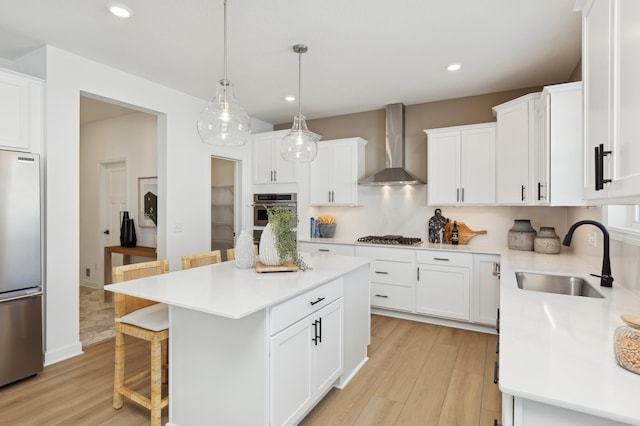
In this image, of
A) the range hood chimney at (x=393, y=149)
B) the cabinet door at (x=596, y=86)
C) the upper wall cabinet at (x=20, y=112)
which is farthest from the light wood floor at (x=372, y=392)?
the range hood chimney at (x=393, y=149)

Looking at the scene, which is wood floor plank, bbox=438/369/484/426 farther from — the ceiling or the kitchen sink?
the ceiling

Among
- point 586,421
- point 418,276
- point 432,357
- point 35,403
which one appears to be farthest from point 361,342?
point 35,403

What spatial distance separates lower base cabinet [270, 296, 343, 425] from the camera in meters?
1.72

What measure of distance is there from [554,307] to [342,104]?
354 centimetres

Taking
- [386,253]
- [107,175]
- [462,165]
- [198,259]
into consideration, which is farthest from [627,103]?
[107,175]

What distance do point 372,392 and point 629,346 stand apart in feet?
5.85

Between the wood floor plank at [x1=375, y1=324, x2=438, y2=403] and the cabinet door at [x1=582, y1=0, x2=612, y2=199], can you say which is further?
the wood floor plank at [x1=375, y1=324, x2=438, y2=403]

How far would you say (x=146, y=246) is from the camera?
504 centimetres

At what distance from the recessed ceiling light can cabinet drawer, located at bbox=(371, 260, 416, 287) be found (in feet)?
11.0

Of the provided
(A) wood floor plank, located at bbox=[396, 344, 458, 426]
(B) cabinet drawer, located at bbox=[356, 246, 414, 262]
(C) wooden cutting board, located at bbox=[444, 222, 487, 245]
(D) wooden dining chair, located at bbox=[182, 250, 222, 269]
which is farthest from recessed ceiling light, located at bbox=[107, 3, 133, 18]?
(C) wooden cutting board, located at bbox=[444, 222, 487, 245]

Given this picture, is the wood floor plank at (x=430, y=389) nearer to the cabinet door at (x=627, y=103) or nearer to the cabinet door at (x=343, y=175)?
the cabinet door at (x=627, y=103)

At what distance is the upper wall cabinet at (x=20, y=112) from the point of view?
8.58ft

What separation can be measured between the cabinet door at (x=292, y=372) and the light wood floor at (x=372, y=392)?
0.31 meters

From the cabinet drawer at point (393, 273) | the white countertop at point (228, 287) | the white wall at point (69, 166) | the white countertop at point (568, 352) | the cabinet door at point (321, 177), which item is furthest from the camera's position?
the cabinet door at point (321, 177)
